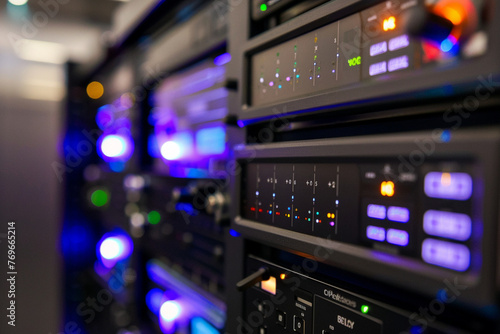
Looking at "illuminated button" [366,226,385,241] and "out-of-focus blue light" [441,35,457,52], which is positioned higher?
"out-of-focus blue light" [441,35,457,52]

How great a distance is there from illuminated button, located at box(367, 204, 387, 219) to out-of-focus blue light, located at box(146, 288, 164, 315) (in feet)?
2.97

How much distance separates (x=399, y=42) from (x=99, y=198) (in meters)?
1.64

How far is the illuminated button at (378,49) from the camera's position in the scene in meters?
0.40

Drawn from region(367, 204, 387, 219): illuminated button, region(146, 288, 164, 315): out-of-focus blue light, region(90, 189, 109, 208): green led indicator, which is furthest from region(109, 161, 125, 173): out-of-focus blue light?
region(367, 204, 387, 219): illuminated button

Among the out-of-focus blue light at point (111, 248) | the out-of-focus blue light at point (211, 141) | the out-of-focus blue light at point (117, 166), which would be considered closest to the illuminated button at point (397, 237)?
the out-of-focus blue light at point (211, 141)

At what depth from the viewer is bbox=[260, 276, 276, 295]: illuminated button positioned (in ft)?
1.94

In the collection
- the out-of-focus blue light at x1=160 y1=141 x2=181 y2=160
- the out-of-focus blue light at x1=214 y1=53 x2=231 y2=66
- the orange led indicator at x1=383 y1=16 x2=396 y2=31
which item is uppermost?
the out-of-focus blue light at x1=214 y1=53 x2=231 y2=66

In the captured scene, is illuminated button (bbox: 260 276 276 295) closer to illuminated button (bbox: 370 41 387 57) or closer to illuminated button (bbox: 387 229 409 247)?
illuminated button (bbox: 387 229 409 247)

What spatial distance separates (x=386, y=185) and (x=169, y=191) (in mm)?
748

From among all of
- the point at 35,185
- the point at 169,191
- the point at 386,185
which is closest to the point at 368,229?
the point at 386,185

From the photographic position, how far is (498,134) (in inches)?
11.2

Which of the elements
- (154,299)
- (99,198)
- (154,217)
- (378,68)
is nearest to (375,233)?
(378,68)

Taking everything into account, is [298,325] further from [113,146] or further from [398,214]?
[113,146]

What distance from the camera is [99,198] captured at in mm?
1708
